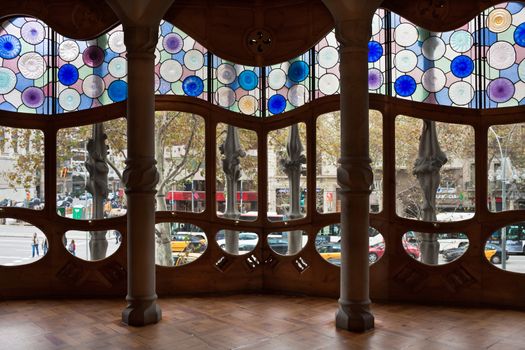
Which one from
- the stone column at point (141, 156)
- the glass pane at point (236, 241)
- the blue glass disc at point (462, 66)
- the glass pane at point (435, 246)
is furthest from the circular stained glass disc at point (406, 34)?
the glass pane at point (236, 241)

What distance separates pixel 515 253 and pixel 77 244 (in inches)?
200

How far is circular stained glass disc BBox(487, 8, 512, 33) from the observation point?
548 centimetres

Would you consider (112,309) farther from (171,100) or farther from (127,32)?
(127,32)

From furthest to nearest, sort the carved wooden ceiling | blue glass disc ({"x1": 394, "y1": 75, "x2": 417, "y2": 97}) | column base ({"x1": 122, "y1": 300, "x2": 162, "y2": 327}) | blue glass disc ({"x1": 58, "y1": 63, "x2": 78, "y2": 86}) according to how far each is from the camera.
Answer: blue glass disc ({"x1": 58, "y1": 63, "x2": 78, "y2": 86}) < the carved wooden ceiling < blue glass disc ({"x1": 394, "y1": 75, "x2": 417, "y2": 97}) < column base ({"x1": 122, "y1": 300, "x2": 162, "y2": 327})

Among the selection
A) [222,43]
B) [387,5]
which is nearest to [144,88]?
[222,43]

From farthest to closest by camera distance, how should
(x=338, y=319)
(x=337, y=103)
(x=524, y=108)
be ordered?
(x=337, y=103), (x=524, y=108), (x=338, y=319)

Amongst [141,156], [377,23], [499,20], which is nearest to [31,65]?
[141,156]

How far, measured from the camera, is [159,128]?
6.17 metres

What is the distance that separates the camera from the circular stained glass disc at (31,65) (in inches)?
237

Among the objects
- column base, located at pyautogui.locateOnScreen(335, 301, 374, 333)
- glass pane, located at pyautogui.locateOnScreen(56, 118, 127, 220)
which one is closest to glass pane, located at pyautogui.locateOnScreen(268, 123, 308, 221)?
column base, located at pyautogui.locateOnScreen(335, 301, 374, 333)

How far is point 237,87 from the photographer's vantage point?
628 cm

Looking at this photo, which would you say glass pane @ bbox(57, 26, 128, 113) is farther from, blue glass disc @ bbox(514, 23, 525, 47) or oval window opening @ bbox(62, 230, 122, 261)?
blue glass disc @ bbox(514, 23, 525, 47)

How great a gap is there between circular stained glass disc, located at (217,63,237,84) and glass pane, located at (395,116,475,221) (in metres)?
2.10

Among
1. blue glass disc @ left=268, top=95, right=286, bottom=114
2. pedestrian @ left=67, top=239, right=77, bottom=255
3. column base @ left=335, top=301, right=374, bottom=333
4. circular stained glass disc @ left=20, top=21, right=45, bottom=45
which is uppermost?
circular stained glass disc @ left=20, top=21, right=45, bottom=45
